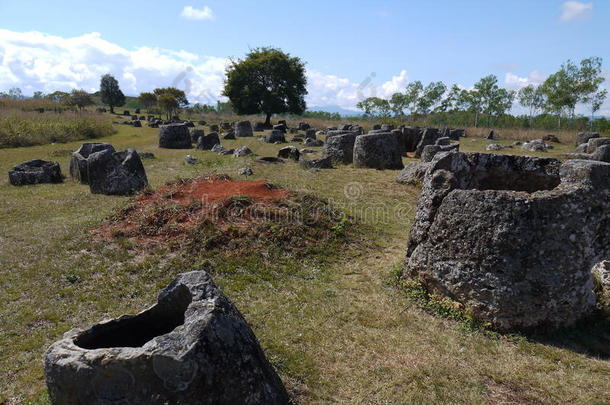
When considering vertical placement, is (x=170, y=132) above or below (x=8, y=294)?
above

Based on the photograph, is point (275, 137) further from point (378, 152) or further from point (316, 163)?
point (378, 152)

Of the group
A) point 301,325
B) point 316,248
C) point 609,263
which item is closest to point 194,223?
point 316,248

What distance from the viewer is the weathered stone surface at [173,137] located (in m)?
27.0

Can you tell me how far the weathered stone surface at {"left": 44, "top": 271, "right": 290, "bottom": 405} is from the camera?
3152mm

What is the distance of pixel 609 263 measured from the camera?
6336mm

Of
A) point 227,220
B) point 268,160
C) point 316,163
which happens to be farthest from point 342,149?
point 227,220

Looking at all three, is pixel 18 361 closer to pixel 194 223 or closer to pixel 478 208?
pixel 194 223

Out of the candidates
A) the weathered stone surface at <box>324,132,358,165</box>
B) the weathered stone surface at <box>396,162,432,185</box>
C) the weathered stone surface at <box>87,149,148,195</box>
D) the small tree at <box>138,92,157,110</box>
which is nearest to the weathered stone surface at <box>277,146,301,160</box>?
the weathered stone surface at <box>324,132,358,165</box>

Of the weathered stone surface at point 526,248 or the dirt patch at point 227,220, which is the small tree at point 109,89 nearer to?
the dirt patch at point 227,220

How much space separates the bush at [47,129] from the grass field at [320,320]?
19.5 m

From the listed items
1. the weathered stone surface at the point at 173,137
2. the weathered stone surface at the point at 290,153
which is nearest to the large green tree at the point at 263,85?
the weathered stone surface at the point at 173,137

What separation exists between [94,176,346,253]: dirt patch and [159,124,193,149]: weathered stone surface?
670 inches

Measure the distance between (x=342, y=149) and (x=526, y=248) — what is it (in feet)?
50.5

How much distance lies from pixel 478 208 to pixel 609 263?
2.50 m
